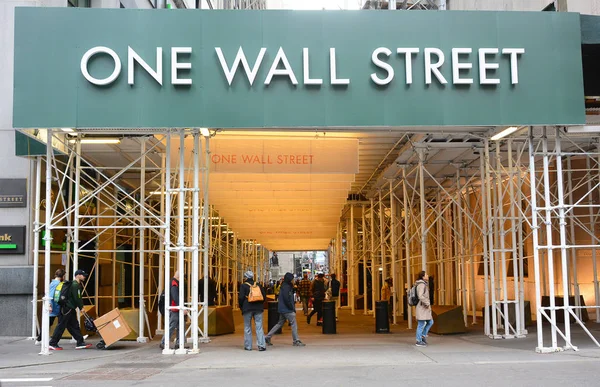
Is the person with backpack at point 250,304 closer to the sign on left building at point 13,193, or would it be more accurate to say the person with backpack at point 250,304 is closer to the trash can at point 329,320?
the trash can at point 329,320

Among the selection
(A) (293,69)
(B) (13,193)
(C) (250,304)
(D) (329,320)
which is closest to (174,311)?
(C) (250,304)

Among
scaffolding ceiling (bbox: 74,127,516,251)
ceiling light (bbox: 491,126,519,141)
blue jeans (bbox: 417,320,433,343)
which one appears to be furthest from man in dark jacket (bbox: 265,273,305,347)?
ceiling light (bbox: 491,126,519,141)

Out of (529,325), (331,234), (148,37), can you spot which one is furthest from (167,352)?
(331,234)

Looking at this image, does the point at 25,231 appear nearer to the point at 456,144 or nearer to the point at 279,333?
the point at 279,333

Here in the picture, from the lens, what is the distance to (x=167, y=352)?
13633 mm

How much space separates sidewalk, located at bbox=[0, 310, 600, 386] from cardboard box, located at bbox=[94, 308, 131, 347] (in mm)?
304

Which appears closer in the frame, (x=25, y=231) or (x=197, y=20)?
(x=197, y=20)

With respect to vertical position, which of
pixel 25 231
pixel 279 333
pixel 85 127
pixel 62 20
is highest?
pixel 62 20

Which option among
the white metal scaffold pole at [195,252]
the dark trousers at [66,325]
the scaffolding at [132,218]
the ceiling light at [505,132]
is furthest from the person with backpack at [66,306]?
the ceiling light at [505,132]

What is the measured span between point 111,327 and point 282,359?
390 centimetres

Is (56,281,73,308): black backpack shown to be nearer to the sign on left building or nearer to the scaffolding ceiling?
the scaffolding ceiling

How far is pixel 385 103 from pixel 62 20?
649 cm

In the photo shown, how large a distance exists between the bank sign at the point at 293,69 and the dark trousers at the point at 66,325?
4.04 metres

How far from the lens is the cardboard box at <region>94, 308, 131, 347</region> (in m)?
14.4
